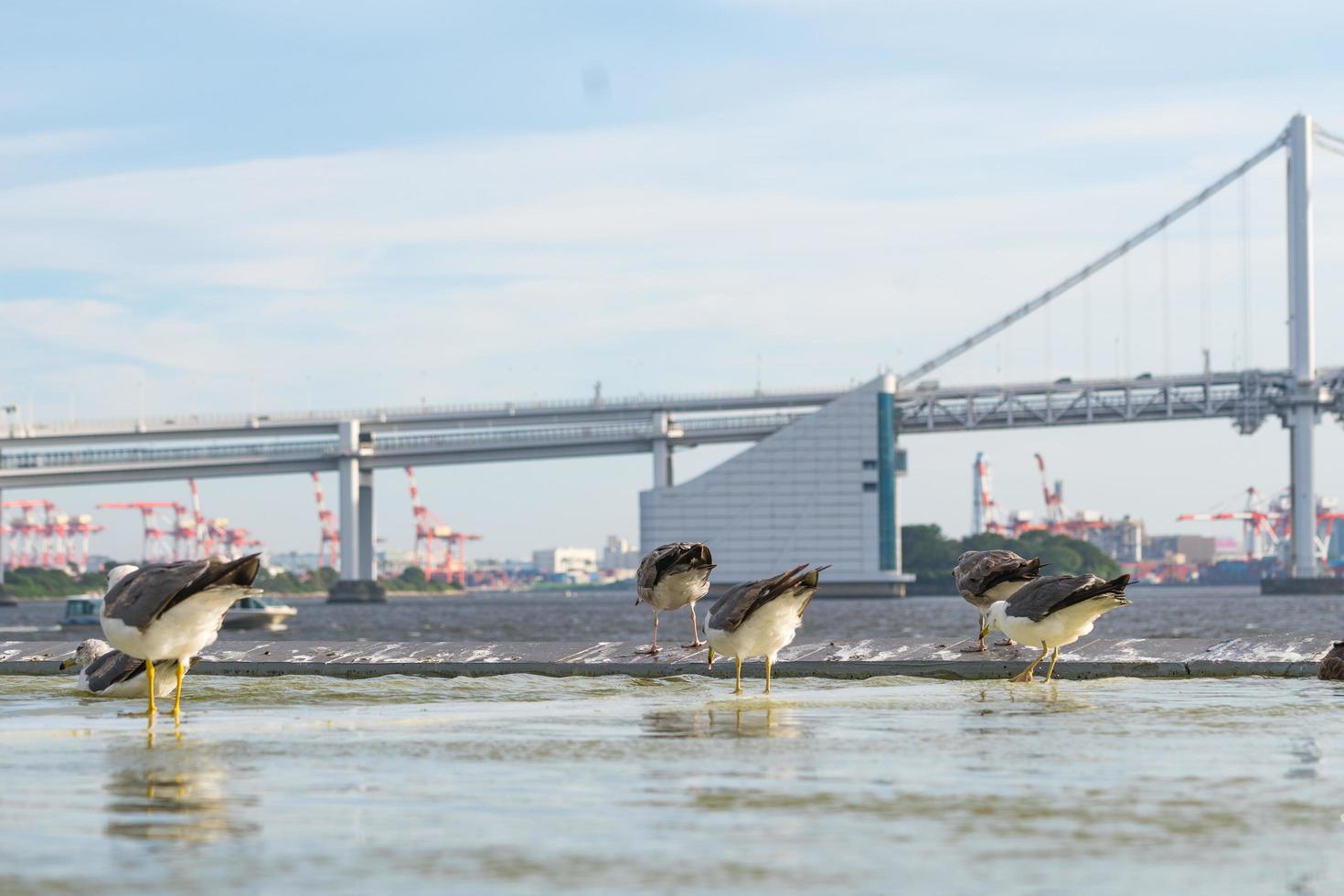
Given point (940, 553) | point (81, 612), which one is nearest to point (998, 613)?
point (81, 612)

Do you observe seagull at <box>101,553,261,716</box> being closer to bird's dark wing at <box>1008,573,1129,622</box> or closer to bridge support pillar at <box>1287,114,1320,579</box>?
bird's dark wing at <box>1008,573,1129,622</box>

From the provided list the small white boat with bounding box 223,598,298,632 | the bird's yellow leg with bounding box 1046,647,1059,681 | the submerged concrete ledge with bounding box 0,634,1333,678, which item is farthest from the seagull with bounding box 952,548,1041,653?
the small white boat with bounding box 223,598,298,632

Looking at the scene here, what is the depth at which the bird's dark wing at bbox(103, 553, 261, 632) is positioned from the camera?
10.2 m

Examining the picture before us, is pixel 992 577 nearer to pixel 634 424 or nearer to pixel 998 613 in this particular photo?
pixel 998 613

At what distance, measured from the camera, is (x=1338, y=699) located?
12.4m

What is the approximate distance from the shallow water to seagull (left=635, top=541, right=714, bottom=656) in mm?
4026

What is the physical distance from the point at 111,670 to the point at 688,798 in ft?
24.9

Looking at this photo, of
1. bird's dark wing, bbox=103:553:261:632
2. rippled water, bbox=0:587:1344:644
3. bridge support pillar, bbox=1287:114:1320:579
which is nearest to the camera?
bird's dark wing, bbox=103:553:261:632

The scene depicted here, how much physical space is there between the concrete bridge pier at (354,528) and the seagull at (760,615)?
140m

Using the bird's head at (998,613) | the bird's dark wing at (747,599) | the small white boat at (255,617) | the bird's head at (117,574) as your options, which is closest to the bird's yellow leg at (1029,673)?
the bird's head at (998,613)

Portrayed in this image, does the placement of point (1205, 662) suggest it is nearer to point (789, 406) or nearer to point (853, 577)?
point (853, 577)

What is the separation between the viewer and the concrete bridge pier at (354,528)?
150625mm

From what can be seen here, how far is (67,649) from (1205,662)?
463 inches

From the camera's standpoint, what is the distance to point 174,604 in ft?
33.8
